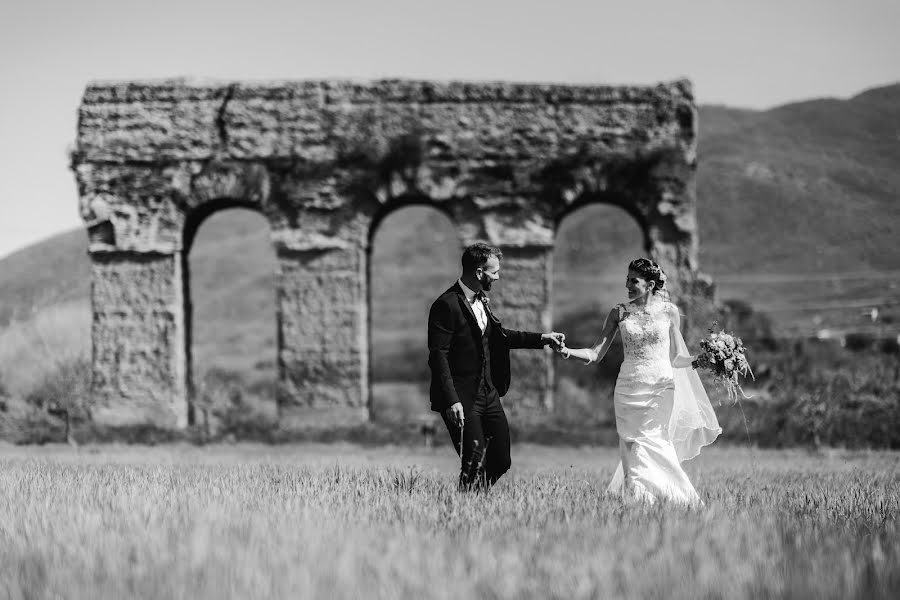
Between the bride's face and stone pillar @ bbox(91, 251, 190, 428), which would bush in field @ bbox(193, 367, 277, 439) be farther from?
the bride's face

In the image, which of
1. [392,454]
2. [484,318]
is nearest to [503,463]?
[484,318]

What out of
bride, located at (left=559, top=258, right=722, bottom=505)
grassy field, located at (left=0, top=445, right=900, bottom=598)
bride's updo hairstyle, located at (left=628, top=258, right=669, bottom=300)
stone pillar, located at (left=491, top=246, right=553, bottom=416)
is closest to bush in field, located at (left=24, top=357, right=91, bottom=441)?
stone pillar, located at (left=491, top=246, right=553, bottom=416)

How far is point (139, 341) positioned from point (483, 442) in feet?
35.0

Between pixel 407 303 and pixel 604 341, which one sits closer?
pixel 604 341

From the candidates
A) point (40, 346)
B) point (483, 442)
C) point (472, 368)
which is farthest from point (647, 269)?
point (40, 346)

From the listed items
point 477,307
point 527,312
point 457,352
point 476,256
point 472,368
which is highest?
point 476,256

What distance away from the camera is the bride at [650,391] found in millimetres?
7391

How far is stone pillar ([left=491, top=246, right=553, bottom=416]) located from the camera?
16.0m

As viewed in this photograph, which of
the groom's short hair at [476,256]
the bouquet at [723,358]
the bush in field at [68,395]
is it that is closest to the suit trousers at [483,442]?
the groom's short hair at [476,256]

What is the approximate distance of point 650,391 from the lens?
754cm

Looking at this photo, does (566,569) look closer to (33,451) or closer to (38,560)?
(38,560)

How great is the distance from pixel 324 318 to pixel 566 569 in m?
12.0

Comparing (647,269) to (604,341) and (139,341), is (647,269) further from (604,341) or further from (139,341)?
(139,341)

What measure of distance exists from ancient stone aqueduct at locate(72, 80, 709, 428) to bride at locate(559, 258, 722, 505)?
823 cm
